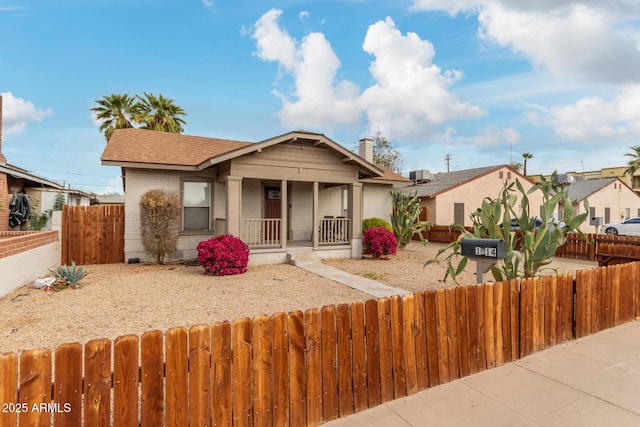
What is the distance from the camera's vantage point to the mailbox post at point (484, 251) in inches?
186

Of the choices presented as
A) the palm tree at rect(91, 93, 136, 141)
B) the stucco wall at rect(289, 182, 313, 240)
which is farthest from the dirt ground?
the palm tree at rect(91, 93, 136, 141)

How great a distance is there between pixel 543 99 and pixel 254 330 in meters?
15.8

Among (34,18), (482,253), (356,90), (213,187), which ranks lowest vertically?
(482,253)

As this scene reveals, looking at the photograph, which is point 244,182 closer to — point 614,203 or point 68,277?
point 68,277

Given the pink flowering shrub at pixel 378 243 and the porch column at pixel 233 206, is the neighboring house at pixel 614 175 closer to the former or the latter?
the pink flowering shrub at pixel 378 243

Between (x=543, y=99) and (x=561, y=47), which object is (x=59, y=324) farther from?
(x=543, y=99)

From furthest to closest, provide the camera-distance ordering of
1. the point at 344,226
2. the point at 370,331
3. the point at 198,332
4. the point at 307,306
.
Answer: the point at 344,226 < the point at 307,306 < the point at 370,331 < the point at 198,332

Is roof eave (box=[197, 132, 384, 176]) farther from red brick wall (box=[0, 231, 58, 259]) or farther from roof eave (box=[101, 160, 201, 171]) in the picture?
red brick wall (box=[0, 231, 58, 259])

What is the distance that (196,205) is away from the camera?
1209 centimetres

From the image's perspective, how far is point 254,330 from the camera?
2.71 metres

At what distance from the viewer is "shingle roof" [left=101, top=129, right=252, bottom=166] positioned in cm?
1104

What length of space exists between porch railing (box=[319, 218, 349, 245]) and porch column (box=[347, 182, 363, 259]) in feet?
1.14

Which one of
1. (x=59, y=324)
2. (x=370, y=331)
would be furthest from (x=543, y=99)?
(x=59, y=324)

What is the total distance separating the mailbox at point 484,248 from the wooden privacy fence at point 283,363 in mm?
552
